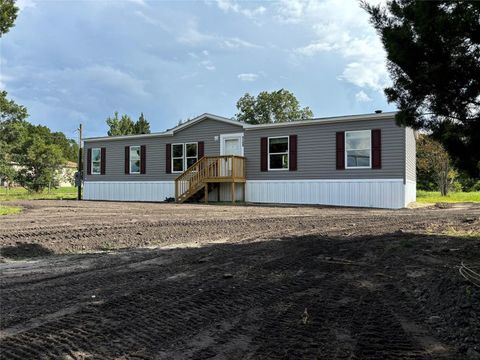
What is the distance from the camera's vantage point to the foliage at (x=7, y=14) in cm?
1045

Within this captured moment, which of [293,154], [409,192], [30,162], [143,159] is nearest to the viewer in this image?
[409,192]

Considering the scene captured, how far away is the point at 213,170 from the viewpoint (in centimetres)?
1773

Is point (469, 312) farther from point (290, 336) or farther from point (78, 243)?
point (78, 243)

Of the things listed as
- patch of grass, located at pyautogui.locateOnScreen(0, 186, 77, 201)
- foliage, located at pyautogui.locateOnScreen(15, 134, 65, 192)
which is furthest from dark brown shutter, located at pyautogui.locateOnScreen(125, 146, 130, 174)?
foliage, located at pyautogui.locateOnScreen(15, 134, 65, 192)

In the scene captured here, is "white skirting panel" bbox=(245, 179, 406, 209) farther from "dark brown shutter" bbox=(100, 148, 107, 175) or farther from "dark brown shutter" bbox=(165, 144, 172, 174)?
"dark brown shutter" bbox=(100, 148, 107, 175)

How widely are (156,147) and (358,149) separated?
33.3 ft

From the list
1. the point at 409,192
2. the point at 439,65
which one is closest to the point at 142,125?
the point at 409,192

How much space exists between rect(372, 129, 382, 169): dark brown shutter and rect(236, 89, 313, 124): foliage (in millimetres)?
27981

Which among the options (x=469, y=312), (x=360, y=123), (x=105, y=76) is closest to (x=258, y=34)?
(x=360, y=123)

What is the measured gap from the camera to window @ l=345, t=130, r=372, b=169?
15.5 m

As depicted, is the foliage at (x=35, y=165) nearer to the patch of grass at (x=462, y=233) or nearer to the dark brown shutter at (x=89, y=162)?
the dark brown shutter at (x=89, y=162)

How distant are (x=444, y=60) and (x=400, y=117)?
42.8 inches

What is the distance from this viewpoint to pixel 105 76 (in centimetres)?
2130

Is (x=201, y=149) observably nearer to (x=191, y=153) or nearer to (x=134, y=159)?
(x=191, y=153)
